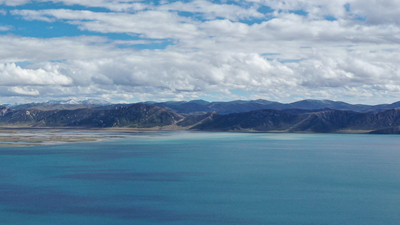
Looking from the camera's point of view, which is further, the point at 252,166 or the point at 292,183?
the point at 252,166

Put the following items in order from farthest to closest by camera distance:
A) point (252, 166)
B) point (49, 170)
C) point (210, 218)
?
1. point (252, 166)
2. point (49, 170)
3. point (210, 218)

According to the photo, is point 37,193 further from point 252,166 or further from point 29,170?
point 252,166

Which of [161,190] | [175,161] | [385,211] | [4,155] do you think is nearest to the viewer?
[385,211]

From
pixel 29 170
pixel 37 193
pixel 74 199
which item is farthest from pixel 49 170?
pixel 74 199

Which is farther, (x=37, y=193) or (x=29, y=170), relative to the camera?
(x=29, y=170)

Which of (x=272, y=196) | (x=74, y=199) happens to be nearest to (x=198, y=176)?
(x=272, y=196)

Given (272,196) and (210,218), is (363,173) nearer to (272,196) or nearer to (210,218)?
(272,196)

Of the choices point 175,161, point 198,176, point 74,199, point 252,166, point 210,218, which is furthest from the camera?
point 175,161

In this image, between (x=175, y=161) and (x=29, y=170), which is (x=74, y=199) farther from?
(x=175, y=161)

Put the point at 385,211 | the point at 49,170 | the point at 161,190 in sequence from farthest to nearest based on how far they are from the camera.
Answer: the point at 49,170
the point at 161,190
the point at 385,211
